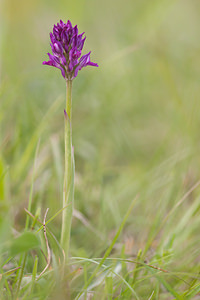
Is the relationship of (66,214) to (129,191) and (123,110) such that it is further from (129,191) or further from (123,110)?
(123,110)

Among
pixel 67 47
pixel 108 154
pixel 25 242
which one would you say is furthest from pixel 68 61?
pixel 108 154

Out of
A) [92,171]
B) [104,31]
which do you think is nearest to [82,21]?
[104,31]

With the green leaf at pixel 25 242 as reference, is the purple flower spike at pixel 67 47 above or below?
above

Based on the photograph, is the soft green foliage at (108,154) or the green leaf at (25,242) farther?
the soft green foliage at (108,154)

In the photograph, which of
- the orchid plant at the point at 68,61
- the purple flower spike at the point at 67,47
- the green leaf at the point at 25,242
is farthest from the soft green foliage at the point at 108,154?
the purple flower spike at the point at 67,47

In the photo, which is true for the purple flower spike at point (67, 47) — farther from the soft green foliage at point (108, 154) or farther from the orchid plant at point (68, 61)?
the soft green foliage at point (108, 154)

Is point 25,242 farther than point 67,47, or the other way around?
point 67,47

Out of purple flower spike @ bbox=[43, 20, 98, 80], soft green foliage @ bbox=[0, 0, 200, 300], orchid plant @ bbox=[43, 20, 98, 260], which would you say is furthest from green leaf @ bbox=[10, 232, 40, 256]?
purple flower spike @ bbox=[43, 20, 98, 80]

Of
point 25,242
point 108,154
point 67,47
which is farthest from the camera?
point 108,154

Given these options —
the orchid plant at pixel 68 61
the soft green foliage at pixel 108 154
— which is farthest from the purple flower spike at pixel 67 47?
the soft green foliage at pixel 108 154

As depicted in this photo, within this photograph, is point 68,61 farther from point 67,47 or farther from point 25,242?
point 25,242
